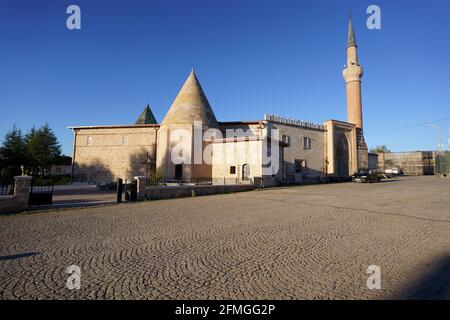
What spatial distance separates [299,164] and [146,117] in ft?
84.3

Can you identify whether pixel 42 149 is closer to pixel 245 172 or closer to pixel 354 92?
pixel 245 172

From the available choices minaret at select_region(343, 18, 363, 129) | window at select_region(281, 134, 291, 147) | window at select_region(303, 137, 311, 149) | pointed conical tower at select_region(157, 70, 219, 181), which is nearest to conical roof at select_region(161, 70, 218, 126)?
pointed conical tower at select_region(157, 70, 219, 181)

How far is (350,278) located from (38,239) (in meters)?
6.23

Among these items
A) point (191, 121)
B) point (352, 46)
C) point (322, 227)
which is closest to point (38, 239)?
point (322, 227)

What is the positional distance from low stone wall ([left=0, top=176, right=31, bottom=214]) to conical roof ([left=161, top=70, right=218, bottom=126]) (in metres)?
17.0

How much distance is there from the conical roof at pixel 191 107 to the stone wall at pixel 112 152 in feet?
18.1

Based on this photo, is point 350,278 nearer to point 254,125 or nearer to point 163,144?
point 163,144

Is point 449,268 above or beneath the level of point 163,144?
beneath

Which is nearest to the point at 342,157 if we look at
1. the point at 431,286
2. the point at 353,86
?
the point at 353,86

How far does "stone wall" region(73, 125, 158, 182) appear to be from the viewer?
30688 mm

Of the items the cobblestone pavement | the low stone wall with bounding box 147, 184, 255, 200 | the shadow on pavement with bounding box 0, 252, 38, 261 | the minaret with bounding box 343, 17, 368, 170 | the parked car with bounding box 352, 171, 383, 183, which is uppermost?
the minaret with bounding box 343, 17, 368, 170

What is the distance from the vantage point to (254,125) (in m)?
30.3

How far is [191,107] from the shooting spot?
86.0ft

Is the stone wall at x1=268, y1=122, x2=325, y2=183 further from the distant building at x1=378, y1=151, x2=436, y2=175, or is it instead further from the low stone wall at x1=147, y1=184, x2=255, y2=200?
the distant building at x1=378, y1=151, x2=436, y2=175
